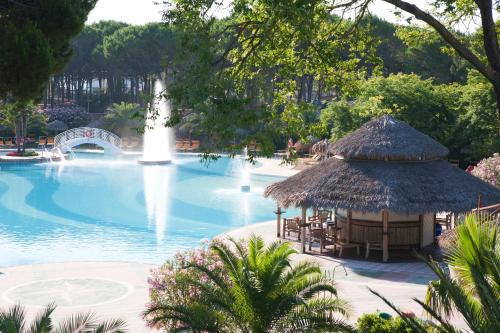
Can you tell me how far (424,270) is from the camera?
61.9ft

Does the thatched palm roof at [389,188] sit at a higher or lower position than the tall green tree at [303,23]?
lower

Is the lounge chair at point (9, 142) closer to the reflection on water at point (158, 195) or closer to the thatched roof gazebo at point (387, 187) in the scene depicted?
the reflection on water at point (158, 195)

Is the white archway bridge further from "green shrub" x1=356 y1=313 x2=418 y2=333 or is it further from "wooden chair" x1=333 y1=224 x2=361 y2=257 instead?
"green shrub" x1=356 y1=313 x2=418 y2=333

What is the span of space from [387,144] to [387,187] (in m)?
1.62

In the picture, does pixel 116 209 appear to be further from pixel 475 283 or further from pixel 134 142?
pixel 134 142

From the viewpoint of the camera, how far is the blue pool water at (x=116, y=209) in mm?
23703

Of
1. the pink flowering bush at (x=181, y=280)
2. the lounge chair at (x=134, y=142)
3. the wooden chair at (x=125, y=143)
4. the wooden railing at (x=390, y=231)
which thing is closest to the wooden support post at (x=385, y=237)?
the wooden railing at (x=390, y=231)

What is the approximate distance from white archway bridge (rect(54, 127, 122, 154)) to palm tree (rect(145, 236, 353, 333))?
40894mm

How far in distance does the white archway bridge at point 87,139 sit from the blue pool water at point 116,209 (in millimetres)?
4348

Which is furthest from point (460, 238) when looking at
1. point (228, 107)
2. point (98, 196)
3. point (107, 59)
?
point (107, 59)

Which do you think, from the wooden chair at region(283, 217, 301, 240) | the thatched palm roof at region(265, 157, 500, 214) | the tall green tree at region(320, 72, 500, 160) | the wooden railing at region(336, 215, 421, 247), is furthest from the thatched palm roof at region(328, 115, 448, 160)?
the tall green tree at region(320, 72, 500, 160)

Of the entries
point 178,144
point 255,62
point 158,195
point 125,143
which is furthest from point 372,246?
point 125,143

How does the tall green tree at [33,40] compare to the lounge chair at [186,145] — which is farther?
the lounge chair at [186,145]

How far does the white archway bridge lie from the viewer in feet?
165
